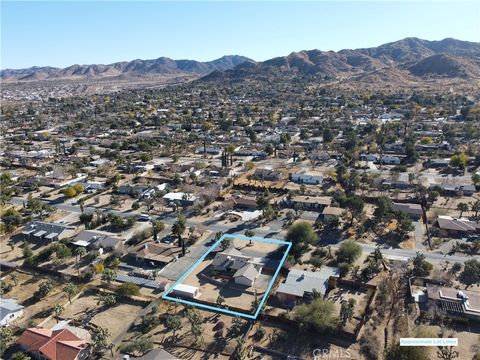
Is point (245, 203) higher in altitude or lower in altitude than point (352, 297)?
higher

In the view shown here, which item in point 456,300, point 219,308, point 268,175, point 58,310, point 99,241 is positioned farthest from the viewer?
point 268,175

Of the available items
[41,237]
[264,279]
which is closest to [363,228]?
[264,279]

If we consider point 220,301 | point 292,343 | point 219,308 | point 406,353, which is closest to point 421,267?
point 406,353

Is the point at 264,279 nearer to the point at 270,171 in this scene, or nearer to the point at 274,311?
the point at 274,311

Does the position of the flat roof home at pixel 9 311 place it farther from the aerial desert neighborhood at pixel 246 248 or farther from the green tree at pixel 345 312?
the green tree at pixel 345 312

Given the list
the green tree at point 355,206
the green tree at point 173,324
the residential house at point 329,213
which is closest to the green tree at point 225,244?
the green tree at point 173,324

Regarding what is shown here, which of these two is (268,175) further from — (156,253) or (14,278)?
(14,278)
